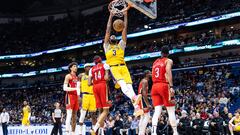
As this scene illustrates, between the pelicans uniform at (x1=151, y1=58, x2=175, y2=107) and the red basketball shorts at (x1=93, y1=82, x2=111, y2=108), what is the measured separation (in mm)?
1363

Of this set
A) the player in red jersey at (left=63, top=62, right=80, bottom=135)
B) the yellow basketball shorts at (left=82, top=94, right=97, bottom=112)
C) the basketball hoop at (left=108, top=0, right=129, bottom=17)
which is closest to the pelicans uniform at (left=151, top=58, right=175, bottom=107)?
the basketball hoop at (left=108, top=0, right=129, bottom=17)

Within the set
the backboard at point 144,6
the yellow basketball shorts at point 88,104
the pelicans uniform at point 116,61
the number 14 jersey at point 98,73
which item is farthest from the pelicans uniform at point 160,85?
the yellow basketball shorts at point 88,104

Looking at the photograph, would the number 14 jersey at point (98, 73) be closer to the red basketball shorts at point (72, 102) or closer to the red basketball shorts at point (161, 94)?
the red basketball shorts at point (161, 94)

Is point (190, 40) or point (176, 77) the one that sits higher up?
point (190, 40)

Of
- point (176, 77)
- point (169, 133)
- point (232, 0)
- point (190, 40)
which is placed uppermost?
point (232, 0)

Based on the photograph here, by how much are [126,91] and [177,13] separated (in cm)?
2862

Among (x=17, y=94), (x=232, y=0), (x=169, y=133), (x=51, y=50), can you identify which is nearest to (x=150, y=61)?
(x=232, y=0)

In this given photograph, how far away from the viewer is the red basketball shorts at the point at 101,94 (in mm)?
10586

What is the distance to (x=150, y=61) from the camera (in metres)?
39.8

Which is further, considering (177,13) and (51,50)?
(51,50)

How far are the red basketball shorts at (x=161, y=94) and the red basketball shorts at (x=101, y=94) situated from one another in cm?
A: 136

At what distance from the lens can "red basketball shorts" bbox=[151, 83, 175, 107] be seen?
32.4ft

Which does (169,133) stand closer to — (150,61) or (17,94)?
(150,61)

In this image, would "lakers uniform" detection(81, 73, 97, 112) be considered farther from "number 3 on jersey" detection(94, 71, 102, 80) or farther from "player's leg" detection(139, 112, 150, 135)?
"number 3 on jersey" detection(94, 71, 102, 80)
